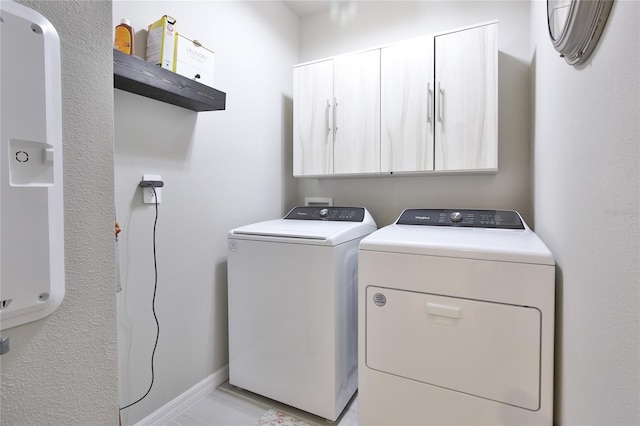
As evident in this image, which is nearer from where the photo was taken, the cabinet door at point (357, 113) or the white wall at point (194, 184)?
the white wall at point (194, 184)

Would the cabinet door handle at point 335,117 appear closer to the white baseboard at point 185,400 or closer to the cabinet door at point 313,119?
the cabinet door at point 313,119

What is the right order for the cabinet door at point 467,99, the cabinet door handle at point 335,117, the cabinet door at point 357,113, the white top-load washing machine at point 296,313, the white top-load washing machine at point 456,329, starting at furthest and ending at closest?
the cabinet door handle at point 335,117
the cabinet door at point 357,113
the cabinet door at point 467,99
the white top-load washing machine at point 296,313
the white top-load washing machine at point 456,329

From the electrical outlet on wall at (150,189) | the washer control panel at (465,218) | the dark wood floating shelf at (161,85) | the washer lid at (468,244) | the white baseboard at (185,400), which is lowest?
the white baseboard at (185,400)

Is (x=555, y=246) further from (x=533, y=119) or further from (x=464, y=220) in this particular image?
(x=533, y=119)

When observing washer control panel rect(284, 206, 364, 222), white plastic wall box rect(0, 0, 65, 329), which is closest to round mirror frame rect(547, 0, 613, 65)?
white plastic wall box rect(0, 0, 65, 329)

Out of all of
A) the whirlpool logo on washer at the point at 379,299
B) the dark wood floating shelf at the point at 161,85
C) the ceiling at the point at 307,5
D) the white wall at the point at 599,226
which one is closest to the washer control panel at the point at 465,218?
the white wall at the point at 599,226

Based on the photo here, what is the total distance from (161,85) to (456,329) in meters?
1.61

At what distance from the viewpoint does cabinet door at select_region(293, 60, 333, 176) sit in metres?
2.16

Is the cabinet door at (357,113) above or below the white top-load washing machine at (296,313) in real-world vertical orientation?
above

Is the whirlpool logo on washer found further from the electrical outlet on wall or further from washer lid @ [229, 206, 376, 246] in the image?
the electrical outlet on wall

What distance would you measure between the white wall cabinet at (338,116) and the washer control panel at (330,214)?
0.25 metres

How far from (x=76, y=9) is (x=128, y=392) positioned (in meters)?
1.53

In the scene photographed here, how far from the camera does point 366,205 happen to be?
94.2 inches

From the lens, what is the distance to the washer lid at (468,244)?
46.0 inches
